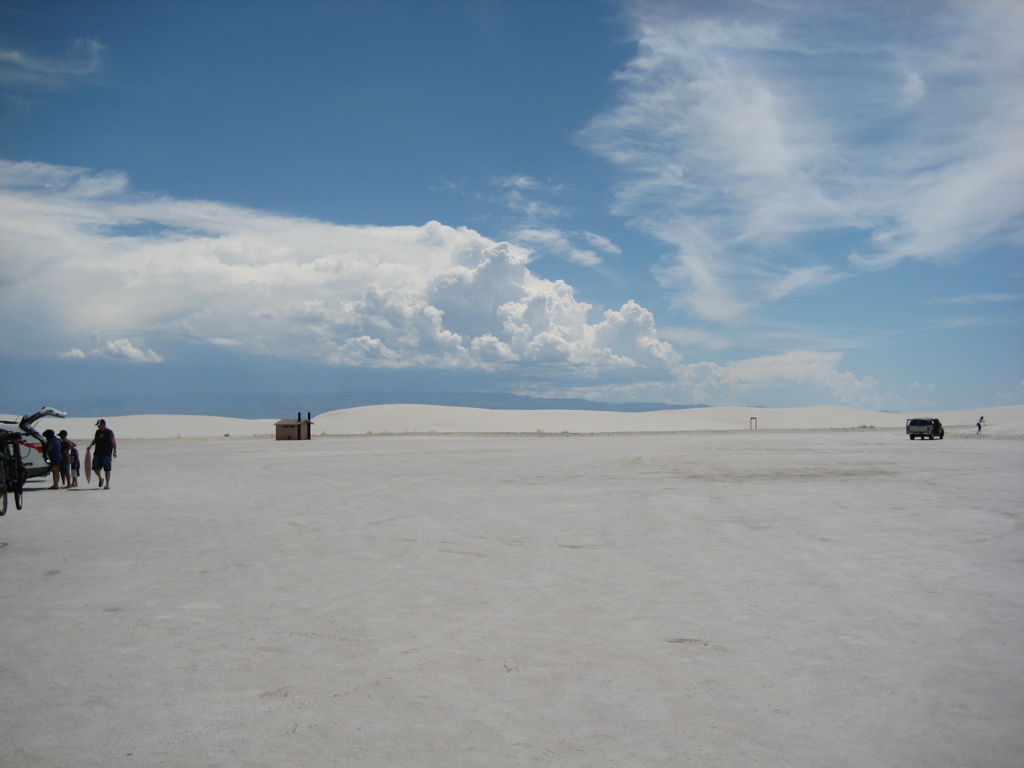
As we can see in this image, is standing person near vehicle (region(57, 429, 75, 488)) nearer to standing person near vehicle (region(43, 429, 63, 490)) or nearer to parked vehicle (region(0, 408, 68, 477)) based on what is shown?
standing person near vehicle (region(43, 429, 63, 490))

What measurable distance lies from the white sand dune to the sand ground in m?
53.1

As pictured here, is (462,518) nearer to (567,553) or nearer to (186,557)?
(567,553)

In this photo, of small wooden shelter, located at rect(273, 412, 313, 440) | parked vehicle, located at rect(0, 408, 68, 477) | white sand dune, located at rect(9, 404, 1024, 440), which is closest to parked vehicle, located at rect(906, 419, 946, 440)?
white sand dune, located at rect(9, 404, 1024, 440)

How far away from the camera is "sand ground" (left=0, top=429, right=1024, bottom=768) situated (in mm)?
4305

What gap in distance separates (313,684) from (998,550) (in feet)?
31.2

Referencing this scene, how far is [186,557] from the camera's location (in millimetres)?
9781

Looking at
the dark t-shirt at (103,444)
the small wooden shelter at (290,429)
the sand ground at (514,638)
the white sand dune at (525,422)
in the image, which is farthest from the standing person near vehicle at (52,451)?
the white sand dune at (525,422)

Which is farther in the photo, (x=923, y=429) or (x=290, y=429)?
(x=290, y=429)

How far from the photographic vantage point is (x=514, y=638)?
6230 mm

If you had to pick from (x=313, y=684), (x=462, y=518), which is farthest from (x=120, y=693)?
(x=462, y=518)

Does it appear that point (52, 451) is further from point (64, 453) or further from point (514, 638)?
point (514, 638)

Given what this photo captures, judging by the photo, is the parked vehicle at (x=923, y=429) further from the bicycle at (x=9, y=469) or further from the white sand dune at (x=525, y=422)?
the bicycle at (x=9, y=469)

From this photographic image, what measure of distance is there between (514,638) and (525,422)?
83.6 metres

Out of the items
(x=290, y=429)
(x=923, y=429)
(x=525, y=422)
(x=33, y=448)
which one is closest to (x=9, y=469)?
(x=33, y=448)
